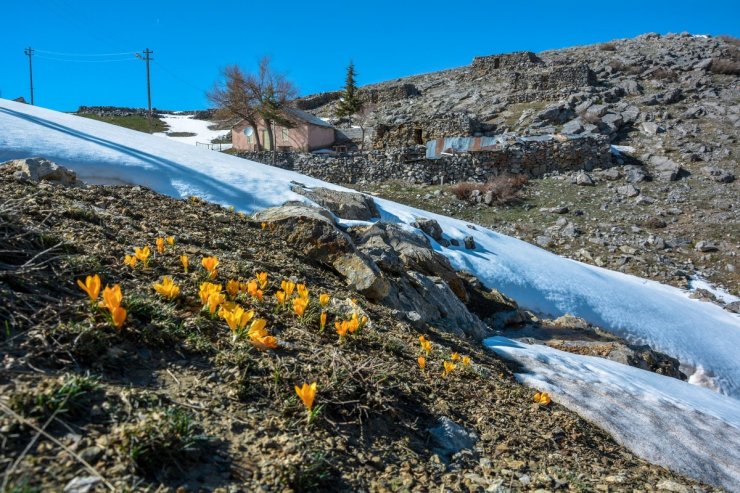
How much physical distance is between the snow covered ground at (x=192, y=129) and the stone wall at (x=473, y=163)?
18.8 meters

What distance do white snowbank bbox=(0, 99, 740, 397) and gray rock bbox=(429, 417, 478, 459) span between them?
648 cm

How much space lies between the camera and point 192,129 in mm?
48625

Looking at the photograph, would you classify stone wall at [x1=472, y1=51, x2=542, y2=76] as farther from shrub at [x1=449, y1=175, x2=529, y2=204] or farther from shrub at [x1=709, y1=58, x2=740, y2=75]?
shrub at [x1=449, y1=175, x2=529, y2=204]

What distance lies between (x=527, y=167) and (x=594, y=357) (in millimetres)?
18621

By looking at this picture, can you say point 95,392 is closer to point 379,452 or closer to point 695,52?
point 379,452

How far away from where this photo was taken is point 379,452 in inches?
82.5

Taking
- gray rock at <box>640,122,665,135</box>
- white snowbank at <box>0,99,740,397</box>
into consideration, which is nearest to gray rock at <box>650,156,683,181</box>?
gray rock at <box>640,122,665,135</box>

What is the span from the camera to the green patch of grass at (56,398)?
1.52 metres

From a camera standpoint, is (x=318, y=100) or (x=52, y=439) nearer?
(x=52, y=439)

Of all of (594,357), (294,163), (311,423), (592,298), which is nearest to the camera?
(311,423)

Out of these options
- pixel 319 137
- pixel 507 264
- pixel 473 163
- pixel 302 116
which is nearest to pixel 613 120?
pixel 473 163

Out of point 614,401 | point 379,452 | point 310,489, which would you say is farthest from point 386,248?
point 310,489

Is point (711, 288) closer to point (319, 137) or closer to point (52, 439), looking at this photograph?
point (52, 439)

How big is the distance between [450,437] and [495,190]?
62.0 ft
